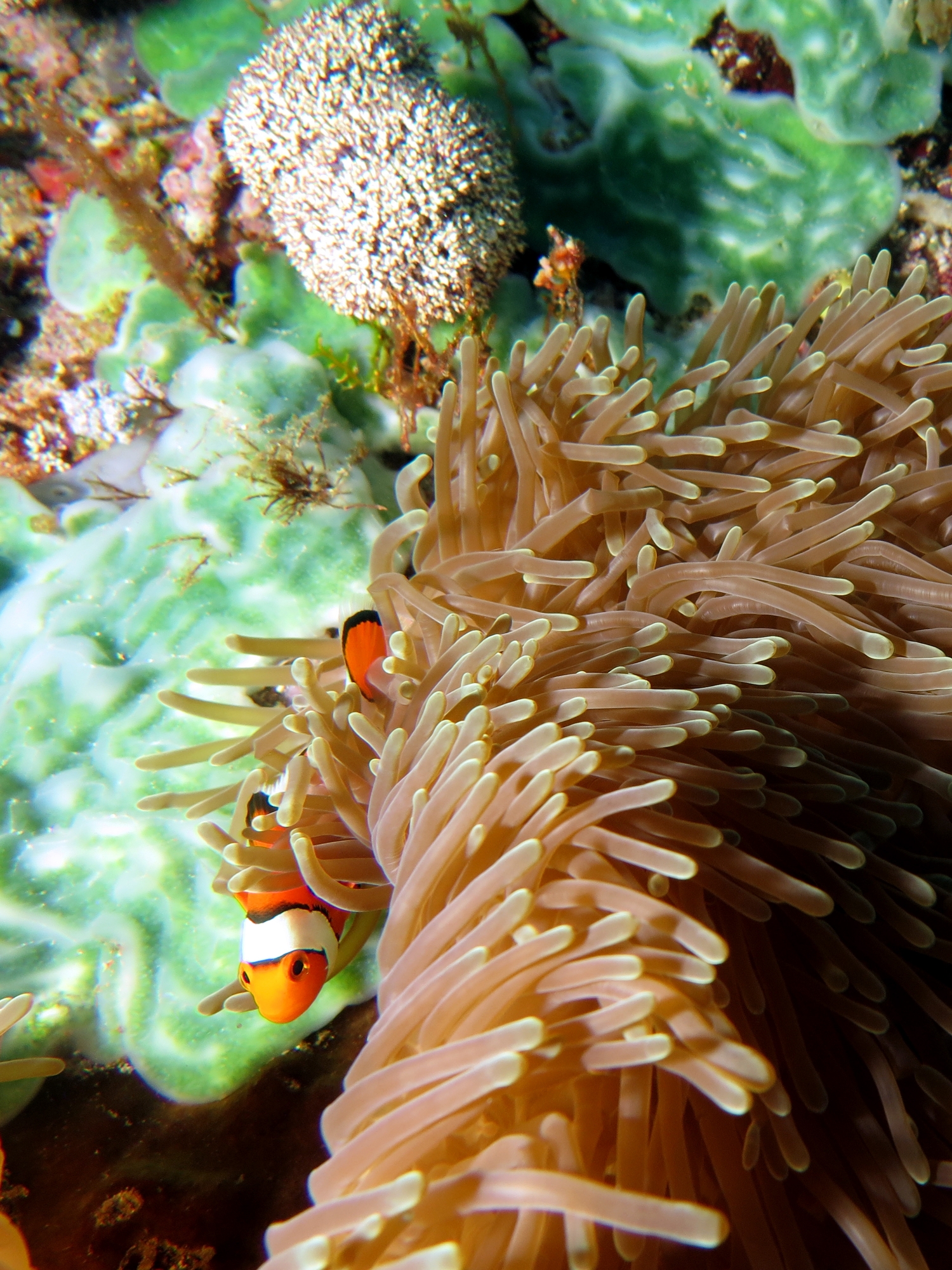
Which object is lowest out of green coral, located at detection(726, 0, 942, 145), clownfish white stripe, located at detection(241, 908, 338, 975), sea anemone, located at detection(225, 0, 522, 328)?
clownfish white stripe, located at detection(241, 908, 338, 975)

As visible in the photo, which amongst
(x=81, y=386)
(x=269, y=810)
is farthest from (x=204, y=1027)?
(x=81, y=386)

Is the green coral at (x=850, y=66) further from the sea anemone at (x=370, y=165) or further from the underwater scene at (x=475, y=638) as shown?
the sea anemone at (x=370, y=165)

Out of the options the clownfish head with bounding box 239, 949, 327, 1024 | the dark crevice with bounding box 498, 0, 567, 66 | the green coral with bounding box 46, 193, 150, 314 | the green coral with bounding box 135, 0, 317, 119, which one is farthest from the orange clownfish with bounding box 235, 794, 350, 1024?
the dark crevice with bounding box 498, 0, 567, 66

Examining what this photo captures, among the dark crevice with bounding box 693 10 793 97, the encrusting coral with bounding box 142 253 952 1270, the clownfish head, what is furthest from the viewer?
the dark crevice with bounding box 693 10 793 97

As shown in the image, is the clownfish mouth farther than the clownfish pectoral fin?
No

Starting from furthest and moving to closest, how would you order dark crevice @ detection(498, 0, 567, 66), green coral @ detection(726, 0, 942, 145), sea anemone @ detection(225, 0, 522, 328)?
dark crevice @ detection(498, 0, 567, 66) → green coral @ detection(726, 0, 942, 145) → sea anemone @ detection(225, 0, 522, 328)

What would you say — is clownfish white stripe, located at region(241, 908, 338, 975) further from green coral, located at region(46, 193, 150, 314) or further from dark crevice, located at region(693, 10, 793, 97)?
dark crevice, located at region(693, 10, 793, 97)

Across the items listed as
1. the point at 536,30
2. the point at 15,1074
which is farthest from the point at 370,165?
the point at 15,1074

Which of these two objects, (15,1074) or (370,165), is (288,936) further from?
(370,165)
